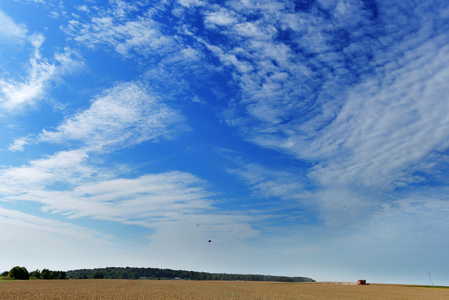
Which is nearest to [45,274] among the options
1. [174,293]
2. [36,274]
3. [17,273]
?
[36,274]

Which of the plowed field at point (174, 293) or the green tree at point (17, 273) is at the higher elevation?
the plowed field at point (174, 293)

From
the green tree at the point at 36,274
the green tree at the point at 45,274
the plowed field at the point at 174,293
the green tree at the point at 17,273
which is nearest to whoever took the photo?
the plowed field at the point at 174,293

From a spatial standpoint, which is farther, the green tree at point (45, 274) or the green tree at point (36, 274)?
the green tree at point (36, 274)

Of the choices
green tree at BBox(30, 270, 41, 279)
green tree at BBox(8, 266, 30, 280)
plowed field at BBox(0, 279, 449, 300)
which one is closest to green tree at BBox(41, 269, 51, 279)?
green tree at BBox(30, 270, 41, 279)

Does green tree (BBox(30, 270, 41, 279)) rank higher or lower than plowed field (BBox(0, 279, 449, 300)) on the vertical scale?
lower

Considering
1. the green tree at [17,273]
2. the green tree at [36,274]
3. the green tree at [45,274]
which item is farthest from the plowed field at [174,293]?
the green tree at [36,274]

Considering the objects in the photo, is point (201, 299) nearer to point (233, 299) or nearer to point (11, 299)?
point (233, 299)

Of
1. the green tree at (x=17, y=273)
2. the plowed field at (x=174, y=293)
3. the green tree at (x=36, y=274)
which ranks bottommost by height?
the green tree at (x=36, y=274)

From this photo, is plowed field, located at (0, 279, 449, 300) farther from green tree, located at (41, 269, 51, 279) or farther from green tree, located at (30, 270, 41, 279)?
green tree, located at (30, 270, 41, 279)

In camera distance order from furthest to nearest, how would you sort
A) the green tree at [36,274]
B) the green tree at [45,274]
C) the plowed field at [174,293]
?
the green tree at [36,274] < the green tree at [45,274] < the plowed field at [174,293]

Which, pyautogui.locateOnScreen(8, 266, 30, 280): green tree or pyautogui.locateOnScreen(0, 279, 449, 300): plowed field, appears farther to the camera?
pyautogui.locateOnScreen(8, 266, 30, 280): green tree

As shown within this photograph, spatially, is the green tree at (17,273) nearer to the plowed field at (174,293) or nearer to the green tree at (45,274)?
the green tree at (45,274)

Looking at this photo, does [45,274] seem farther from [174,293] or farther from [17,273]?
[174,293]

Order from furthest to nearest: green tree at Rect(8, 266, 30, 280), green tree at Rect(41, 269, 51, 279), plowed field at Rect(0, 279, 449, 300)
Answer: green tree at Rect(41, 269, 51, 279) < green tree at Rect(8, 266, 30, 280) < plowed field at Rect(0, 279, 449, 300)
